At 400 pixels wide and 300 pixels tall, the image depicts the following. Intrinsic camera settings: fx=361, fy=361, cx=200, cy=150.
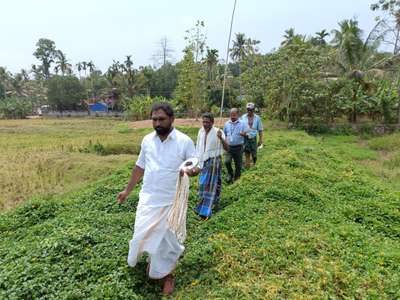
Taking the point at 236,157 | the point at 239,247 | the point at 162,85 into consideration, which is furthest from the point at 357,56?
the point at 162,85

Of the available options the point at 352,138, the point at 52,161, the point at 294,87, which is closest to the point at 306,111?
the point at 294,87

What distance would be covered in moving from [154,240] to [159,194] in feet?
1.46

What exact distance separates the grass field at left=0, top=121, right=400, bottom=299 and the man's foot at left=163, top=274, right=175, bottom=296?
100 mm

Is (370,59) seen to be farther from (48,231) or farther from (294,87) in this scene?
(48,231)

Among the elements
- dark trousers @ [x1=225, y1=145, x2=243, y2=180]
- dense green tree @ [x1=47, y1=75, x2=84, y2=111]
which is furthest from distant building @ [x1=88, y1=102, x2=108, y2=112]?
dark trousers @ [x1=225, y1=145, x2=243, y2=180]

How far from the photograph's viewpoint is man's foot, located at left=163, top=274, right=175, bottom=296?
3.60m

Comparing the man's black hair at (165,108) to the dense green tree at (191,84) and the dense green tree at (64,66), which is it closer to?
the dense green tree at (191,84)

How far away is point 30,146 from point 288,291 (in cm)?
1569

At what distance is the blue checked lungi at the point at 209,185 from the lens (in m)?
5.80

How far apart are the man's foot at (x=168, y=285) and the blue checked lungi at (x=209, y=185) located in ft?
6.84

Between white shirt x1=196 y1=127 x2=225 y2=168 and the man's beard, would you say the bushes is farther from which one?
the man's beard

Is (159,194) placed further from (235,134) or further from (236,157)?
(236,157)

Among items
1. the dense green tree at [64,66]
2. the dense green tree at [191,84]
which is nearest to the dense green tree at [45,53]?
the dense green tree at [64,66]

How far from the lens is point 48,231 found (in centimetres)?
508
